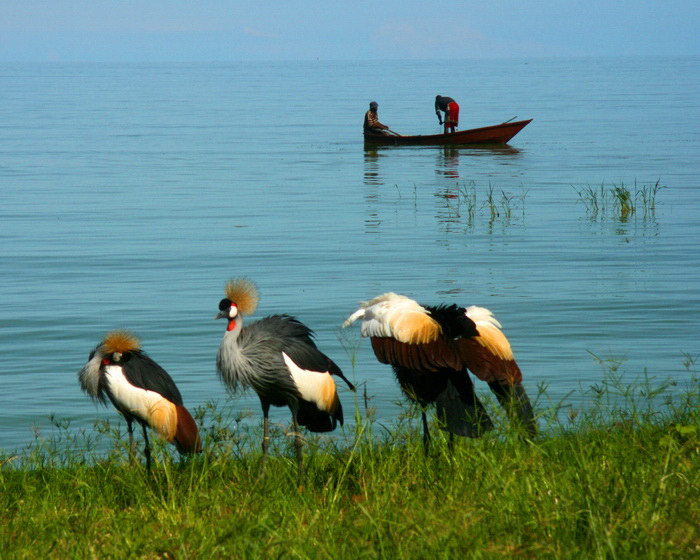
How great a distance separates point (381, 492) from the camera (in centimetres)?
568

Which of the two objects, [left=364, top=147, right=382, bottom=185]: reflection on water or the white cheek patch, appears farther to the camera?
[left=364, top=147, right=382, bottom=185]: reflection on water

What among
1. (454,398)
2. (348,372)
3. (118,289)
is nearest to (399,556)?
(454,398)

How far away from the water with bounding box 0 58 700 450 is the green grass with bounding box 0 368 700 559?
99.8 inches

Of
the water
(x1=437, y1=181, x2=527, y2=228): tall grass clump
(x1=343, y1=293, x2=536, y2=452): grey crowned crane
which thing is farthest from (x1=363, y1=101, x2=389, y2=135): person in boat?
(x1=343, y1=293, x2=536, y2=452): grey crowned crane

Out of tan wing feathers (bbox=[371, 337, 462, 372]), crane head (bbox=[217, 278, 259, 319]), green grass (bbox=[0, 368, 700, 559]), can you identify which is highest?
crane head (bbox=[217, 278, 259, 319])

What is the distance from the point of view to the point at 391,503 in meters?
5.33

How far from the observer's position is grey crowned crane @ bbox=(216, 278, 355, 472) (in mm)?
6770

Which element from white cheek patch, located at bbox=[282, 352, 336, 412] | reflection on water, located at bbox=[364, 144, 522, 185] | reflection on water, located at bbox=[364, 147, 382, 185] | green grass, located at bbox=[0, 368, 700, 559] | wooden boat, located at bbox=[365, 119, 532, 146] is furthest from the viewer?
wooden boat, located at bbox=[365, 119, 532, 146]

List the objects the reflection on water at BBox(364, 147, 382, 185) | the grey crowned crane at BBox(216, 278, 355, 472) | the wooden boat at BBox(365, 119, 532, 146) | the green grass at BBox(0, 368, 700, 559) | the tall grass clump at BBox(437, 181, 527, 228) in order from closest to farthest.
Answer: the green grass at BBox(0, 368, 700, 559) < the grey crowned crane at BBox(216, 278, 355, 472) < the tall grass clump at BBox(437, 181, 527, 228) < the reflection on water at BBox(364, 147, 382, 185) < the wooden boat at BBox(365, 119, 532, 146)

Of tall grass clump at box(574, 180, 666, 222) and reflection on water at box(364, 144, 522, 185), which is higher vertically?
reflection on water at box(364, 144, 522, 185)

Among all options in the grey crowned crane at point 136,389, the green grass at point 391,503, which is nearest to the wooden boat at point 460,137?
the grey crowned crane at point 136,389

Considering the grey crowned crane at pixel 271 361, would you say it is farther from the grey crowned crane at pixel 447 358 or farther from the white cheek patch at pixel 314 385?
the grey crowned crane at pixel 447 358

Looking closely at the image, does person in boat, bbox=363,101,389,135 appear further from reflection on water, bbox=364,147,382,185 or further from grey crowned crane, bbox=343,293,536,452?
grey crowned crane, bbox=343,293,536,452

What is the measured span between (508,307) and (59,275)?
7.19 m
